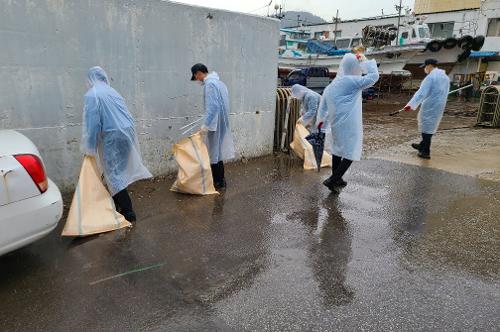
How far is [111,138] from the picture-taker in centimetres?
366

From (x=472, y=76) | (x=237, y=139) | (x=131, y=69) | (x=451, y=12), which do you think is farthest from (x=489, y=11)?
(x=131, y=69)

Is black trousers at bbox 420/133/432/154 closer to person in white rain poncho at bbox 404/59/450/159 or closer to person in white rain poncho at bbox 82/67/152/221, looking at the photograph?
person in white rain poncho at bbox 404/59/450/159

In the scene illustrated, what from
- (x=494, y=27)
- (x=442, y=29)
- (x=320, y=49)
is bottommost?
(x=320, y=49)

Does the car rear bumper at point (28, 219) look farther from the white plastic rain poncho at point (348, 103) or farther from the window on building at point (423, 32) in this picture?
the window on building at point (423, 32)

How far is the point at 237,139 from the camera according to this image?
6312mm

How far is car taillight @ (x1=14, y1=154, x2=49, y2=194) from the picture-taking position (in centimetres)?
266

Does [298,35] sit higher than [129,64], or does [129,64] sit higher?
[298,35]

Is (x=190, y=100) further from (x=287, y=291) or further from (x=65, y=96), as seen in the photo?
(x=287, y=291)

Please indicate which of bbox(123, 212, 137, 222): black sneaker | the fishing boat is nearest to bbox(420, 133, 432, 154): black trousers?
bbox(123, 212, 137, 222): black sneaker

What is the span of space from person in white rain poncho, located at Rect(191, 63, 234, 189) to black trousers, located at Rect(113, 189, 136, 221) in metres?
1.22

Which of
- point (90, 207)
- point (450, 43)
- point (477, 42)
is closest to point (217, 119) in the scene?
point (90, 207)

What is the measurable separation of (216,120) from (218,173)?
0.77 metres

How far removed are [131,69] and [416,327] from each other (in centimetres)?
402

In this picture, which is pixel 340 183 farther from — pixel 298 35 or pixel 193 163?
pixel 298 35
